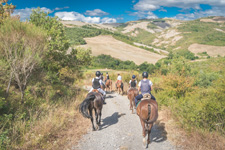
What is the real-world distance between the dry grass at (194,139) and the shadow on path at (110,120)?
306 centimetres

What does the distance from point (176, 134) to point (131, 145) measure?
2.21 metres

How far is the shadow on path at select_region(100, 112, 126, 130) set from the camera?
331 inches

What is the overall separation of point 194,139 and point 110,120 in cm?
470

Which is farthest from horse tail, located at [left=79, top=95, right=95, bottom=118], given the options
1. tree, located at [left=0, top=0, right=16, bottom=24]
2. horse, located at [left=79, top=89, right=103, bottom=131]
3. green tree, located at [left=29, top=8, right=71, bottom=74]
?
tree, located at [left=0, top=0, right=16, bottom=24]

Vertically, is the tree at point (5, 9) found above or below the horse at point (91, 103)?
above

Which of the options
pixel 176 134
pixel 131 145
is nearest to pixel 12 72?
pixel 131 145

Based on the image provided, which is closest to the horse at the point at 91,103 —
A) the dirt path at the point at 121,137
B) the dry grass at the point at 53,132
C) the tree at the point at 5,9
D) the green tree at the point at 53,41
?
the dirt path at the point at 121,137

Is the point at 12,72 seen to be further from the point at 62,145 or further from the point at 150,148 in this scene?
the point at 150,148

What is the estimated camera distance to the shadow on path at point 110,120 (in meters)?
8.41

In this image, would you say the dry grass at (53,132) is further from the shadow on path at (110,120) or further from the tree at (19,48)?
the tree at (19,48)

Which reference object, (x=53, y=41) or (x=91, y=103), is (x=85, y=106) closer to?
(x=91, y=103)

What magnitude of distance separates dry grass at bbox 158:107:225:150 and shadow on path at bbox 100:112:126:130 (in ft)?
10.0

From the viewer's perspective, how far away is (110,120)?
9211 mm

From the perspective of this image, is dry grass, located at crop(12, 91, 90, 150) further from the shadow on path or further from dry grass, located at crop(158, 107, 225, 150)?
dry grass, located at crop(158, 107, 225, 150)
